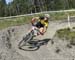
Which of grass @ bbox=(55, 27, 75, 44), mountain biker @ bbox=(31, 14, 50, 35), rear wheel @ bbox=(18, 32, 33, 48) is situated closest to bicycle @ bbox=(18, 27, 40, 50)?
rear wheel @ bbox=(18, 32, 33, 48)

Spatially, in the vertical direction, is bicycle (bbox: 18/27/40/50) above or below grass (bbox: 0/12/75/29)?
above

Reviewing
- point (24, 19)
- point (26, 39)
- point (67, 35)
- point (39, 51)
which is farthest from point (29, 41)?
point (24, 19)

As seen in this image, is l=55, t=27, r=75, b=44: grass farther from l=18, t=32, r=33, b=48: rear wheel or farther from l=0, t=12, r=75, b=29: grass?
l=0, t=12, r=75, b=29: grass

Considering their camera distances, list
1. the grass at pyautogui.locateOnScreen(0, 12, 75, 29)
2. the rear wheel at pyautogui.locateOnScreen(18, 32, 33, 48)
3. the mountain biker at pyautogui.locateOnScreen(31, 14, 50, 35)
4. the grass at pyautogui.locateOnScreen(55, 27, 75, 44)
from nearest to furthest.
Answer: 1. the rear wheel at pyautogui.locateOnScreen(18, 32, 33, 48)
2. the mountain biker at pyautogui.locateOnScreen(31, 14, 50, 35)
3. the grass at pyautogui.locateOnScreen(55, 27, 75, 44)
4. the grass at pyautogui.locateOnScreen(0, 12, 75, 29)

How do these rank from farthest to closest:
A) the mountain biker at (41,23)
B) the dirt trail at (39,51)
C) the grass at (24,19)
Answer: the grass at (24,19) → the mountain biker at (41,23) → the dirt trail at (39,51)

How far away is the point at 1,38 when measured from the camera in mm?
18234

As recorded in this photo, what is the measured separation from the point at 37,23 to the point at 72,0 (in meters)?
57.5

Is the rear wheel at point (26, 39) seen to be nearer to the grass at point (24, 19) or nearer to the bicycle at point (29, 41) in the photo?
the bicycle at point (29, 41)

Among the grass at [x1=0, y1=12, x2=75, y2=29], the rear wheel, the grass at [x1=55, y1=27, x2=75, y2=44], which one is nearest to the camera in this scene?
the rear wheel

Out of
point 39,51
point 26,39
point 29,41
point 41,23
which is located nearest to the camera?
point 39,51

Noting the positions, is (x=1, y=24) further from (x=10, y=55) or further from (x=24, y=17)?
(x=10, y=55)

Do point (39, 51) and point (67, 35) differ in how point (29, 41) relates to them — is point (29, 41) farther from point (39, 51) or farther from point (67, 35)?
point (67, 35)

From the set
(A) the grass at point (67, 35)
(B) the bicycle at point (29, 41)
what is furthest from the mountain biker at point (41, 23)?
(A) the grass at point (67, 35)

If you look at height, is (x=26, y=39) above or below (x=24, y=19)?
above
